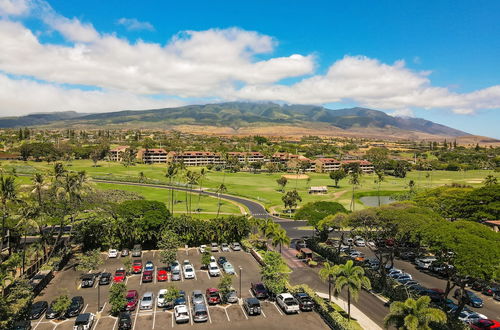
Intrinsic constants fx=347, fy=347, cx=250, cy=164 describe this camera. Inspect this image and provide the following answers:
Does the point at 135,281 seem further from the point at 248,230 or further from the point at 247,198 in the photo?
the point at 247,198

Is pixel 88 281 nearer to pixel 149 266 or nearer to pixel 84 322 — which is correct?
pixel 149 266

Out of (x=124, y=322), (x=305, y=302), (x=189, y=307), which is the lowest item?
(x=189, y=307)

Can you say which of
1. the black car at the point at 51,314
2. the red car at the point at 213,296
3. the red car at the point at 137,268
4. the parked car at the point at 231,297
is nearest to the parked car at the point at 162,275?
the red car at the point at 137,268

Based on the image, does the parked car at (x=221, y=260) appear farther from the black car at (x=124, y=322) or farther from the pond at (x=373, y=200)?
the pond at (x=373, y=200)

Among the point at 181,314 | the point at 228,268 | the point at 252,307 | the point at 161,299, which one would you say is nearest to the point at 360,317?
the point at 252,307

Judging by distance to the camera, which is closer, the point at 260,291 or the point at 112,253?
the point at 260,291

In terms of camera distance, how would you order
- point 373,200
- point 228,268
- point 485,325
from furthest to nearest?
point 373,200 → point 228,268 → point 485,325
